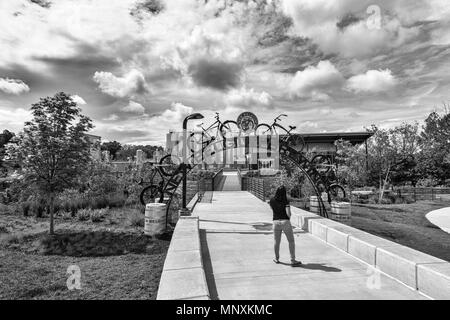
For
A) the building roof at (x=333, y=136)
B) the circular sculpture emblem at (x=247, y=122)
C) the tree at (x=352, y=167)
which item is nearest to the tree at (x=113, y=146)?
the building roof at (x=333, y=136)

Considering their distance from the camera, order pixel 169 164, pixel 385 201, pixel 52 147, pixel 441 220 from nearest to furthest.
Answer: pixel 52 147 → pixel 169 164 → pixel 441 220 → pixel 385 201

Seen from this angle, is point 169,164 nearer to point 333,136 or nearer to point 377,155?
point 377,155

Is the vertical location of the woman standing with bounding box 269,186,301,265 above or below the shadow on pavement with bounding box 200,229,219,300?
above

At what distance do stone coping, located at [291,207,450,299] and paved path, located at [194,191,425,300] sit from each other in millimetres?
164

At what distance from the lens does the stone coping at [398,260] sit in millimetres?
4039

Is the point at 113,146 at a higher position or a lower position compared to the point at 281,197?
higher

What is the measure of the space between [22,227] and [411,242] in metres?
13.8

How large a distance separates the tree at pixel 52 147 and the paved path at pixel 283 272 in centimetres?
539

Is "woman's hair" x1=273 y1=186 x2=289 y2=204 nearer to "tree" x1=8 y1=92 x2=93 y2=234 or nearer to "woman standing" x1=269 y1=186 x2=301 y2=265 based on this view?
"woman standing" x1=269 y1=186 x2=301 y2=265

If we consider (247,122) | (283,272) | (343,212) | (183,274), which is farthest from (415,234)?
(183,274)

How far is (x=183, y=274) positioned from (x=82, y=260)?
3.63 metres

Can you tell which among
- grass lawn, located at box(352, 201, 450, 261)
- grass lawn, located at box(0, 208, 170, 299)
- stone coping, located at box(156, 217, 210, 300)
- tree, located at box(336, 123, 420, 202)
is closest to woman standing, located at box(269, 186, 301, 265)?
stone coping, located at box(156, 217, 210, 300)

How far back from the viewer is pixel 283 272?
521 centimetres

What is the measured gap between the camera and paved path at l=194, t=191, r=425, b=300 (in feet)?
14.0
